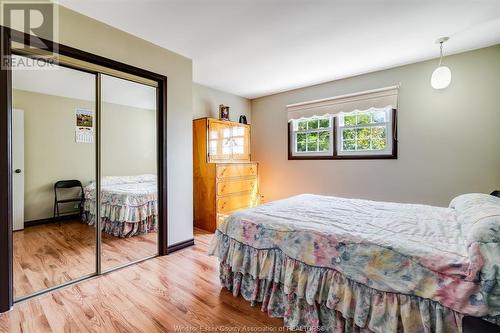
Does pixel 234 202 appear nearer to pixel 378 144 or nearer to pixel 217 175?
pixel 217 175

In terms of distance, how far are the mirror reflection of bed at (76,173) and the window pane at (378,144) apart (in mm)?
3101

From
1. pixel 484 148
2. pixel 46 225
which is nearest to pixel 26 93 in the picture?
pixel 46 225

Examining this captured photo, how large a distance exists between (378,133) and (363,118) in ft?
1.07

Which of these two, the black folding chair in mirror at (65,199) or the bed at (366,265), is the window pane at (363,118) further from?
the black folding chair in mirror at (65,199)

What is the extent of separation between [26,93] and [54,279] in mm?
1683

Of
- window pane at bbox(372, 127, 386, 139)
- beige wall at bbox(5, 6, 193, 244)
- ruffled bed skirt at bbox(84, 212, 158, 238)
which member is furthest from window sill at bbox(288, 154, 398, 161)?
ruffled bed skirt at bbox(84, 212, 158, 238)

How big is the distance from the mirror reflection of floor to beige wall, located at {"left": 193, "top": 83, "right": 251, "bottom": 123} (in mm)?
2289

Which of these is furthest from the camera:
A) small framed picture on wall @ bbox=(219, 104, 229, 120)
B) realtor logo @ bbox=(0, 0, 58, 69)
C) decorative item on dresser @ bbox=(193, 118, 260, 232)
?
small framed picture on wall @ bbox=(219, 104, 229, 120)

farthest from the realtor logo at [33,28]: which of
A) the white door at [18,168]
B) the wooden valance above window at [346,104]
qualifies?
the wooden valance above window at [346,104]

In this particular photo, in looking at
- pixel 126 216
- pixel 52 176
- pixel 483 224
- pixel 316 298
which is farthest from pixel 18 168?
pixel 483 224

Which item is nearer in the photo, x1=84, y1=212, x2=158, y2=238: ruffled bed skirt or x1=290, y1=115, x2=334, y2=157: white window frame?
x1=84, y1=212, x2=158, y2=238: ruffled bed skirt

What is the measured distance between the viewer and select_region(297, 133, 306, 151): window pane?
165 inches

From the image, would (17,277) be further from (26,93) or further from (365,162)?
(365,162)

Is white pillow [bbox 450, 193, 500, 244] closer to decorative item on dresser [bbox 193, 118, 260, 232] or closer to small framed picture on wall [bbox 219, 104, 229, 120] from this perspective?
decorative item on dresser [bbox 193, 118, 260, 232]
